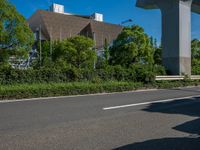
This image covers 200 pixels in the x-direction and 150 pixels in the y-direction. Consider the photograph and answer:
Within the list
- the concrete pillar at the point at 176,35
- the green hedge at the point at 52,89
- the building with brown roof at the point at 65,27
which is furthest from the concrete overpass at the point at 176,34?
the building with brown roof at the point at 65,27

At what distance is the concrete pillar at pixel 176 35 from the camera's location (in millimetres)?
23625

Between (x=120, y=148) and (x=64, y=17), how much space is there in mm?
66331

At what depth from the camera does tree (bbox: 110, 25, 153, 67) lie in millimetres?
29125

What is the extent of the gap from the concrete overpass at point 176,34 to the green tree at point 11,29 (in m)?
14.0

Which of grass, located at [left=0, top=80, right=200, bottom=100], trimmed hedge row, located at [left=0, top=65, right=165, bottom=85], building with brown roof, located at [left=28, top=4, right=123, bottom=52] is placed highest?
building with brown roof, located at [left=28, top=4, right=123, bottom=52]

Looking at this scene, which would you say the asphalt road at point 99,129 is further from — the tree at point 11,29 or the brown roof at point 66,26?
the brown roof at point 66,26

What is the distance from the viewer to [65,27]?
65.9 metres

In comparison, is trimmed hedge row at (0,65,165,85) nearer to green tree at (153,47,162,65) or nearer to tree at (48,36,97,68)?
tree at (48,36,97,68)

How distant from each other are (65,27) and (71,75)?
52.5 metres

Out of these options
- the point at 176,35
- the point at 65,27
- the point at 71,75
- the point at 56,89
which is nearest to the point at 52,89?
the point at 56,89

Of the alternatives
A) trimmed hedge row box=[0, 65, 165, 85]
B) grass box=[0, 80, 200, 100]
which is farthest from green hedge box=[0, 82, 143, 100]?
trimmed hedge row box=[0, 65, 165, 85]

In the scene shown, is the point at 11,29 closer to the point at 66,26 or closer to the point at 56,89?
the point at 56,89

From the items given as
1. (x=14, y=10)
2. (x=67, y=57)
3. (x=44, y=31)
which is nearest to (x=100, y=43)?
(x=44, y=31)

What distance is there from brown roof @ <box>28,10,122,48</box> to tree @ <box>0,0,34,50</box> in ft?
145
